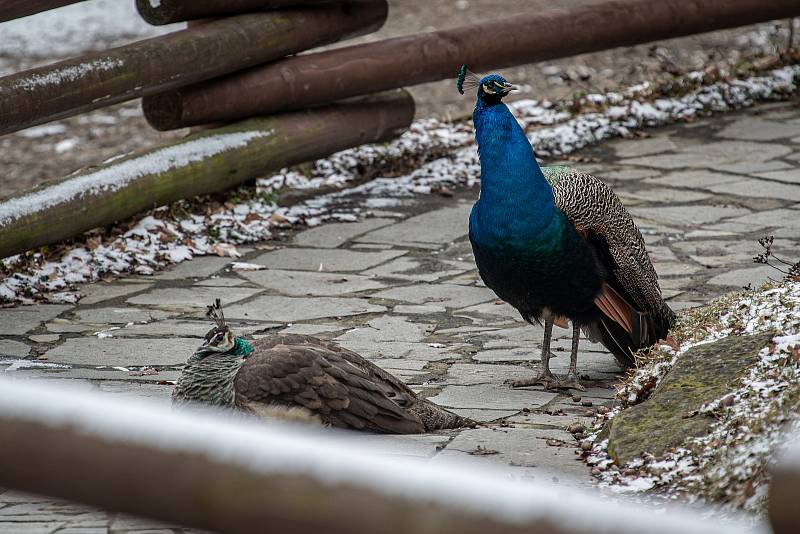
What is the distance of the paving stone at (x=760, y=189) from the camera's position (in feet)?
25.9

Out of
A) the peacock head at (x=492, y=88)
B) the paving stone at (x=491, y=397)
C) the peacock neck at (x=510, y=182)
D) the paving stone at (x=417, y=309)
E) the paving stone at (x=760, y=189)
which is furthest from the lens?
the paving stone at (x=760, y=189)

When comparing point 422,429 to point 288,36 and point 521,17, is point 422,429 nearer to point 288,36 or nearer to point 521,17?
point 288,36

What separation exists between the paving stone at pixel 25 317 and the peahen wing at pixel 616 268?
8.96 ft

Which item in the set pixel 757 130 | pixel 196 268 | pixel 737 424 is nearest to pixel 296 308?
pixel 196 268

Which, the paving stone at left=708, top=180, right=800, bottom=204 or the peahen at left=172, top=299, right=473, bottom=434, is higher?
the paving stone at left=708, top=180, right=800, bottom=204

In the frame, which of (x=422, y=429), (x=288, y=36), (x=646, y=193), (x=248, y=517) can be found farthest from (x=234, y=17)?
(x=248, y=517)

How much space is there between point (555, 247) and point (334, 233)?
298 centimetres

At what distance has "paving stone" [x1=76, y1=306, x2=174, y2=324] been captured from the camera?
19.8ft

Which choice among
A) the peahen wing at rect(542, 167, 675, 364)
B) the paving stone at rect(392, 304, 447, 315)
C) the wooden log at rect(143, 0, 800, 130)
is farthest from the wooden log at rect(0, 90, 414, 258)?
the peahen wing at rect(542, 167, 675, 364)

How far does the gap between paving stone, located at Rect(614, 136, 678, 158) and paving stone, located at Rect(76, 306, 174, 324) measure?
4.43 m

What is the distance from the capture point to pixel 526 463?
3.94 meters

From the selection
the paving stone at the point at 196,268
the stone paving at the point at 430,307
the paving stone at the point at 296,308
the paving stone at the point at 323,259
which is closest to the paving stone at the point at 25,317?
the stone paving at the point at 430,307

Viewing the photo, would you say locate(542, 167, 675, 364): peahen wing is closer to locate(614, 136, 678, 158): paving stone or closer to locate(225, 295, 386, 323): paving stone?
locate(225, 295, 386, 323): paving stone

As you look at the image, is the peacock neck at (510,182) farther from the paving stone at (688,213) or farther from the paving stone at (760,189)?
the paving stone at (760,189)
